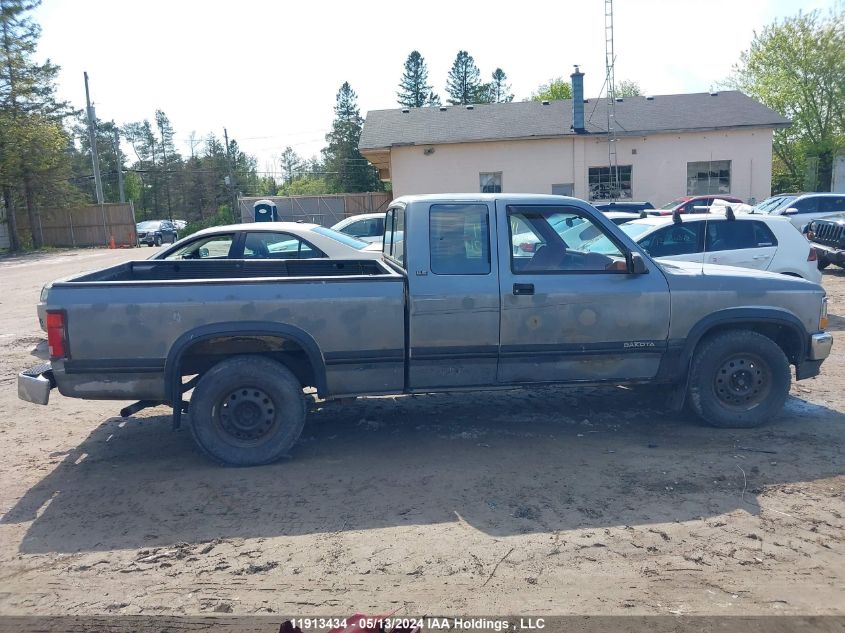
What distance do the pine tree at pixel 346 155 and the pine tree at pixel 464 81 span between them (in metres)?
9.57

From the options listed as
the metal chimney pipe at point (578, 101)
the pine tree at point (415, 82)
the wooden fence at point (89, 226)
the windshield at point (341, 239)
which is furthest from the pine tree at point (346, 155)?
the windshield at point (341, 239)

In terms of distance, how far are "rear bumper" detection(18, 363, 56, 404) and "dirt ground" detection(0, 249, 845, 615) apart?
0.64 metres

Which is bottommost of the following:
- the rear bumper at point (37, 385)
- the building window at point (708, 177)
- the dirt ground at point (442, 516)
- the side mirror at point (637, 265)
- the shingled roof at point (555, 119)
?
the dirt ground at point (442, 516)

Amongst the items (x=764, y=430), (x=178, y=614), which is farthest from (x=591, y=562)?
(x=764, y=430)

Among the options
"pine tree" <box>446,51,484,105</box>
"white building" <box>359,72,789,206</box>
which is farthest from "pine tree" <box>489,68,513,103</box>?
"white building" <box>359,72,789,206</box>

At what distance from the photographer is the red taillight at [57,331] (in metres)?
5.18

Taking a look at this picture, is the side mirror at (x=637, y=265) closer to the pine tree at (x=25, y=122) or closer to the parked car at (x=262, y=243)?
the parked car at (x=262, y=243)

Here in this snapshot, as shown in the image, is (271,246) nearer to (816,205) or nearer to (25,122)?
(816,205)

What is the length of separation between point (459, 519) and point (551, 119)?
26.7 meters

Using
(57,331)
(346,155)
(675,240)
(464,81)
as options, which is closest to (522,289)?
(57,331)

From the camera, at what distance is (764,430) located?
6090 mm

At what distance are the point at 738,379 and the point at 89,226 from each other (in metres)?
42.0

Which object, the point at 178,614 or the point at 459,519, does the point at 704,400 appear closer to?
the point at 459,519

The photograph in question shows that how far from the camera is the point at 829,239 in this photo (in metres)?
15.0
